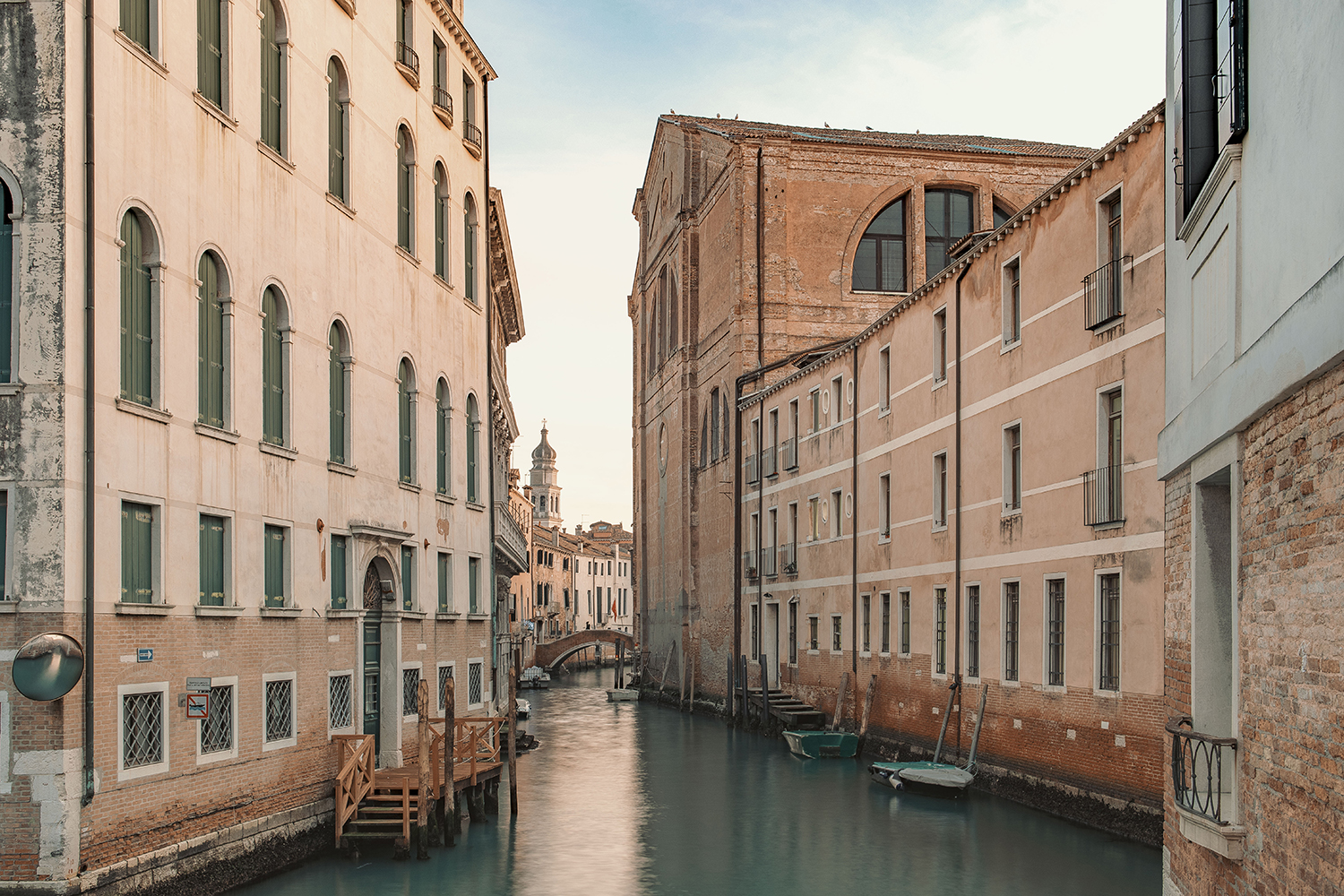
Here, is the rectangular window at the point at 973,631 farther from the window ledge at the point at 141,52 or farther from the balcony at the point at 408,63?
the window ledge at the point at 141,52

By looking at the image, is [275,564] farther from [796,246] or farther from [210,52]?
[796,246]

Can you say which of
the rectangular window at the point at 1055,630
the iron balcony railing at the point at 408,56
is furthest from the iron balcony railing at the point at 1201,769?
the iron balcony railing at the point at 408,56

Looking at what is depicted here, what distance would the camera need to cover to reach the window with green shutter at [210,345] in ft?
44.5

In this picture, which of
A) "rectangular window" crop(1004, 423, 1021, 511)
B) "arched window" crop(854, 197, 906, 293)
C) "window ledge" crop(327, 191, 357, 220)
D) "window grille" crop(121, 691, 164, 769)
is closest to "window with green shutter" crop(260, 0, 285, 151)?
"window ledge" crop(327, 191, 357, 220)

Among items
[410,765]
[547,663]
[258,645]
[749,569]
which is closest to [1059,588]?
[410,765]

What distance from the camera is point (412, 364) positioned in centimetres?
1917

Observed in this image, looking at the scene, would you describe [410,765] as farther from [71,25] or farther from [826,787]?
[71,25]

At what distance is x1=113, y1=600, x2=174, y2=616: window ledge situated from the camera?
38.7 ft

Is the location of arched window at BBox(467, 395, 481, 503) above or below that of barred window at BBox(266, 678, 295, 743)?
above

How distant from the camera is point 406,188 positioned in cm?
1945

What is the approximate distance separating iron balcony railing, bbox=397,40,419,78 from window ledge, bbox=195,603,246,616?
8.44 meters

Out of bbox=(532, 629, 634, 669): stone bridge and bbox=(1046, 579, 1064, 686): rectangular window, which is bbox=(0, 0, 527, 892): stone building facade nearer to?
bbox=(1046, 579, 1064, 686): rectangular window

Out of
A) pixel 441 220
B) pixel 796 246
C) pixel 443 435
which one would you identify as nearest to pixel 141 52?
pixel 441 220

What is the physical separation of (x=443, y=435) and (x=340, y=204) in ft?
15.3
